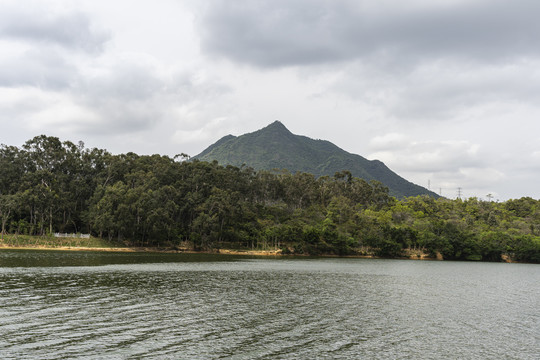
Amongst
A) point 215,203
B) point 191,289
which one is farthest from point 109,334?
point 215,203

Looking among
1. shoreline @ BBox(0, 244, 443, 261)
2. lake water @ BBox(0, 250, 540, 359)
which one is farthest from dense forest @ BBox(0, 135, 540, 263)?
lake water @ BBox(0, 250, 540, 359)

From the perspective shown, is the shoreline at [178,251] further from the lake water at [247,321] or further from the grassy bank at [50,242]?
the lake water at [247,321]

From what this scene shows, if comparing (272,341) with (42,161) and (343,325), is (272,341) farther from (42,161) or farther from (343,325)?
(42,161)

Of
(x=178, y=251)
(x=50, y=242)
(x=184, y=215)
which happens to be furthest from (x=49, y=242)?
(x=184, y=215)

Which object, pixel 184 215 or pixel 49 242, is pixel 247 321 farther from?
pixel 184 215

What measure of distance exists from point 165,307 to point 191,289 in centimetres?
1031

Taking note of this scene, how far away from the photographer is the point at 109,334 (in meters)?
21.8

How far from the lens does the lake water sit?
66.3ft

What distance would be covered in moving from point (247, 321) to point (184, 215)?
106378 mm

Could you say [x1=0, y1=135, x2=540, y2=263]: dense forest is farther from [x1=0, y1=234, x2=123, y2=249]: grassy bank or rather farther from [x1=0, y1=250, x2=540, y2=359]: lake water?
[x1=0, y1=250, x2=540, y2=359]: lake water

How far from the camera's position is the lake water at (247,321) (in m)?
20.2

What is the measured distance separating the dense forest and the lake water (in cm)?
6740

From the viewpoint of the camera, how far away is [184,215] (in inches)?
5108

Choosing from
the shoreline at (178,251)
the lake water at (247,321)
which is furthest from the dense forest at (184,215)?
the lake water at (247,321)
